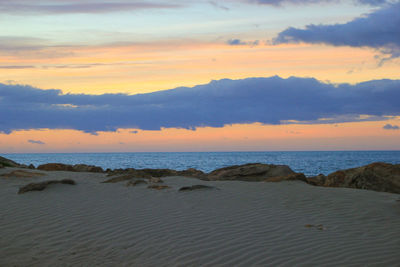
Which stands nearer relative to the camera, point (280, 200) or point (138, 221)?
point (138, 221)

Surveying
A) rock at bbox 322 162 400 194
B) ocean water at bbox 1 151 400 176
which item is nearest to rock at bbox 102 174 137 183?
rock at bbox 322 162 400 194

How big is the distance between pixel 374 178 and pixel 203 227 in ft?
22.5

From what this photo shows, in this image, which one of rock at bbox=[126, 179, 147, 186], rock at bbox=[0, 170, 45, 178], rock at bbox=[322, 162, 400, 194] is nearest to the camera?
rock at bbox=[322, 162, 400, 194]

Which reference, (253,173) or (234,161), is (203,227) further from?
(234,161)

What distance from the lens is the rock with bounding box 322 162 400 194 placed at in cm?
1162

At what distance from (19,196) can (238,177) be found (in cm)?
821

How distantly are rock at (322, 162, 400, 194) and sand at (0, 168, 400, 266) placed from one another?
1.25 meters

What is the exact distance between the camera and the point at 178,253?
20.4 feet

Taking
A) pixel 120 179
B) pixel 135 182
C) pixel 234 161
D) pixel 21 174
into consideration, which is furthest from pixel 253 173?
pixel 234 161

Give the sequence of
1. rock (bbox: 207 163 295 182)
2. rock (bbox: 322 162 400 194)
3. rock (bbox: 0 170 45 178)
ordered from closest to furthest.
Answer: rock (bbox: 322 162 400 194) → rock (bbox: 0 170 45 178) → rock (bbox: 207 163 295 182)

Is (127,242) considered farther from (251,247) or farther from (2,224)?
(2,224)

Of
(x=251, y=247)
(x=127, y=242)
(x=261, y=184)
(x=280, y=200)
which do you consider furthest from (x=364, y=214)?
(x=127, y=242)

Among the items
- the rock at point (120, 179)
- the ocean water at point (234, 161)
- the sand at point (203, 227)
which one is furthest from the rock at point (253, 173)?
the ocean water at point (234, 161)

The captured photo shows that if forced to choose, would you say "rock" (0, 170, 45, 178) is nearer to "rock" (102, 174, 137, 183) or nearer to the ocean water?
"rock" (102, 174, 137, 183)
